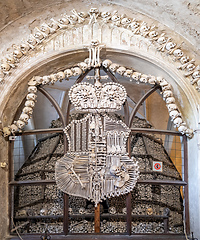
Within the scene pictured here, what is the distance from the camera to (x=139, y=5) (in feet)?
14.9

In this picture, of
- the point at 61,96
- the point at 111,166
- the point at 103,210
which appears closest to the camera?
the point at 111,166

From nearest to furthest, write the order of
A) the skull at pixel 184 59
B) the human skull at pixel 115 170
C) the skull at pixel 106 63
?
the human skull at pixel 115 170
the skull at pixel 184 59
the skull at pixel 106 63

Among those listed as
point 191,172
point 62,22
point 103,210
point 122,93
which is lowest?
point 103,210

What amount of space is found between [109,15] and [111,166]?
1.86 metres

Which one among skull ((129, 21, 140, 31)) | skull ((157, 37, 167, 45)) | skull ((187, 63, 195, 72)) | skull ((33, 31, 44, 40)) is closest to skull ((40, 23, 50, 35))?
skull ((33, 31, 44, 40))

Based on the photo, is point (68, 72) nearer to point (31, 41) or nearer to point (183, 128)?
point (31, 41)

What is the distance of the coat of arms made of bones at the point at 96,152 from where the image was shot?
4.49 m

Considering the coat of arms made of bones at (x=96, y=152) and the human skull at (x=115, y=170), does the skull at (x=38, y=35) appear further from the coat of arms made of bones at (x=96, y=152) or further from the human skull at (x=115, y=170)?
the human skull at (x=115, y=170)

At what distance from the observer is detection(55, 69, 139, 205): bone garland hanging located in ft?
14.7

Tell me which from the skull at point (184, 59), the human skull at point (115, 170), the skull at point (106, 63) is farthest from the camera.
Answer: the skull at point (106, 63)

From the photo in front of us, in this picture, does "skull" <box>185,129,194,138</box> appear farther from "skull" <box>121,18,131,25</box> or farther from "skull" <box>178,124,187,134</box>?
"skull" <box>121,18,131,25</box>

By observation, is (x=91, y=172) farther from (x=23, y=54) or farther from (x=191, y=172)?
(x=23, y=54)

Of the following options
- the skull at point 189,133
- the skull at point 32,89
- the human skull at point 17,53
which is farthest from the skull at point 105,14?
the skull at point 189,133

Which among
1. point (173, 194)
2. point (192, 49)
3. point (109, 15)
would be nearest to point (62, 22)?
point (109, 15)
